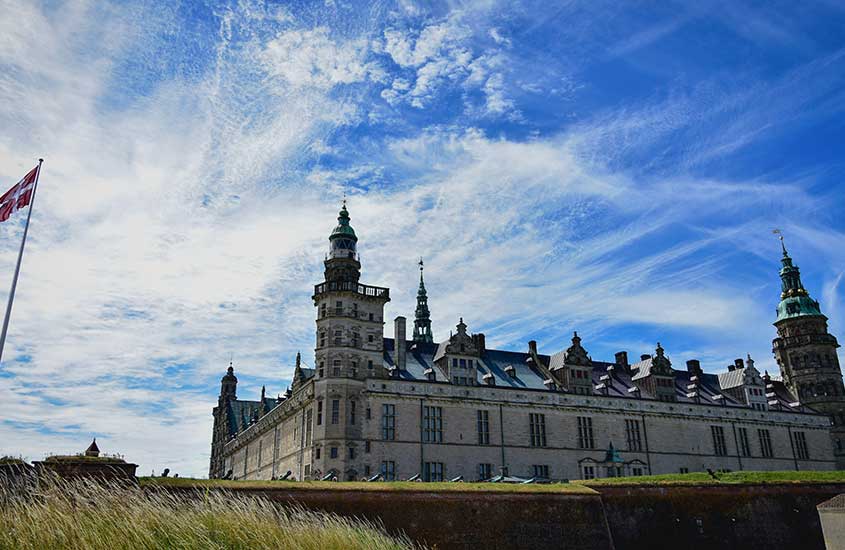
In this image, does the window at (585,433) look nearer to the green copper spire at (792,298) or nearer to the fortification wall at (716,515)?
the fortification wall at (716,515)

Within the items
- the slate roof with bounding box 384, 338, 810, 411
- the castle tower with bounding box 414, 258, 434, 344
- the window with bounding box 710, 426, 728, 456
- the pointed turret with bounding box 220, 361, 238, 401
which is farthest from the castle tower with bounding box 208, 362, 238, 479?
the window with bounding box 710, 426, 728, 456

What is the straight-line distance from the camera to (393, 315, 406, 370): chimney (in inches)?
2133

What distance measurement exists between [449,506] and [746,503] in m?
18.4

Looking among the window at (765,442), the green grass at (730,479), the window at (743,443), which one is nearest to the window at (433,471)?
the green grass at (730,479)

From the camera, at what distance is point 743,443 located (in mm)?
64312

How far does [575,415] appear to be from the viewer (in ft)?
187

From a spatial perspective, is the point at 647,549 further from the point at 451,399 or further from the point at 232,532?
the point at 232,532

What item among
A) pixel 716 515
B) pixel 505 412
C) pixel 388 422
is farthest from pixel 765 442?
pixel 388 422

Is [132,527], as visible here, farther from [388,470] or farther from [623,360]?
[623,360]

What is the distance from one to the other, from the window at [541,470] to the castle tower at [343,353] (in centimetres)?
1472

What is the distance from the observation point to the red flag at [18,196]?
23.8 metres

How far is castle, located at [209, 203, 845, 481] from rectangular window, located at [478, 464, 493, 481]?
86 mm

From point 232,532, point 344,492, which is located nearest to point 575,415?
point 344,492

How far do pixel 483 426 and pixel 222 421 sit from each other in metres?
52.8
